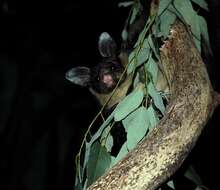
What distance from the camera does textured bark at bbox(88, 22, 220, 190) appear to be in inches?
64.5

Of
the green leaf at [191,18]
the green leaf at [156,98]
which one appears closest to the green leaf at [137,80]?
the green leaf at [156,98]

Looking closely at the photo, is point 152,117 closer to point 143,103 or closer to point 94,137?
point 143,103

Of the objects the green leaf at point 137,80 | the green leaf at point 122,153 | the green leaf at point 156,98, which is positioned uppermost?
the green leaf at point 137,80

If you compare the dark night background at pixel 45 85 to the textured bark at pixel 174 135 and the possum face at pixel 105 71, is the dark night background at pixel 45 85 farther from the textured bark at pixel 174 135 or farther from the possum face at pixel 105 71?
the textured bark at pixel 174 135

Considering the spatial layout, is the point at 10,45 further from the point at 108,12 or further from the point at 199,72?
the point at 199,72

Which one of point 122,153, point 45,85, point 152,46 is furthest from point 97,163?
point 45,85

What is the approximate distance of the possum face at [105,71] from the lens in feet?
11.2

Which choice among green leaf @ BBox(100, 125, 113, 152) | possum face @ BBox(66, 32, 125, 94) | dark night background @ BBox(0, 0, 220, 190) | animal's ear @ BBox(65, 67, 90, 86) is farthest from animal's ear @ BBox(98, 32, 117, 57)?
green leaf @ BBox(100, 125, 113, 152)

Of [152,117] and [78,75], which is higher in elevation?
[78,75]

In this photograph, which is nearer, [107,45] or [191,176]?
[191,176]

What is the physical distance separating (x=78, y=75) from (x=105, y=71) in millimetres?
262

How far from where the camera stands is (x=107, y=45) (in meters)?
3.44

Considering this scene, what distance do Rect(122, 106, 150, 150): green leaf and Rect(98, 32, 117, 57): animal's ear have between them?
1.37 metres

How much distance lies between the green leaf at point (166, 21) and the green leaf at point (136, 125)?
0.30 meters
